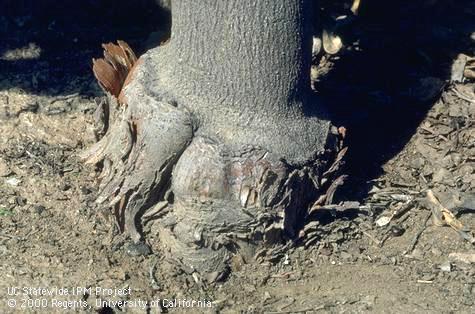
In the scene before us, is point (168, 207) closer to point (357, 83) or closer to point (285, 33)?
point (285, 33)

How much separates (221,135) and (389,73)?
4.30 ft

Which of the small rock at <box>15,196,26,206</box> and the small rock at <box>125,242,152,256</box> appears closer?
the small rock at <box>125,242,152,256</box>

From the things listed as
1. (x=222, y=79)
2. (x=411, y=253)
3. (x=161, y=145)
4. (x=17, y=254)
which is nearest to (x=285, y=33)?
(x=222, y=79)

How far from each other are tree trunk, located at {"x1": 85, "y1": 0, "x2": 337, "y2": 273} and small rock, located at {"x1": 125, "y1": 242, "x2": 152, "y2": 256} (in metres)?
0.05

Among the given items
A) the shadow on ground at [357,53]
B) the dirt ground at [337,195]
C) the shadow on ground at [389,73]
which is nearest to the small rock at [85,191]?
the dirt ground at [337,195]

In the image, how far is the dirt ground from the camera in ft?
10.5

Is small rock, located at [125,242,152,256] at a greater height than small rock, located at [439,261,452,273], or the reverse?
small rock, located at [439,261,452,273]

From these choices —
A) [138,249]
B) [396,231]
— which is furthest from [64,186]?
[396,231]

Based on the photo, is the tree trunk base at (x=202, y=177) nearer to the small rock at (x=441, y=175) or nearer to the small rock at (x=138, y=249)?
the small rock at (x=138, y=249)

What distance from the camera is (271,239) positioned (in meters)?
3.34

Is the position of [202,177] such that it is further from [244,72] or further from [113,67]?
[113,67]

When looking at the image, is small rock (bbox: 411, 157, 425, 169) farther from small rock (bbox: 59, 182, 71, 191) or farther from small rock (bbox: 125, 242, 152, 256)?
small rock (bbox: 59, 182, 71, 191)

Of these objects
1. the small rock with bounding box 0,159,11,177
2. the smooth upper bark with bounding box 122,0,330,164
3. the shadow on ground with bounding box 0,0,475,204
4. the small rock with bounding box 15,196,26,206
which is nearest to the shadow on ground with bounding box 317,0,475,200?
the shadow on ground with bounding box 0,0,475,204

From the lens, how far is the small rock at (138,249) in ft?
11.1
